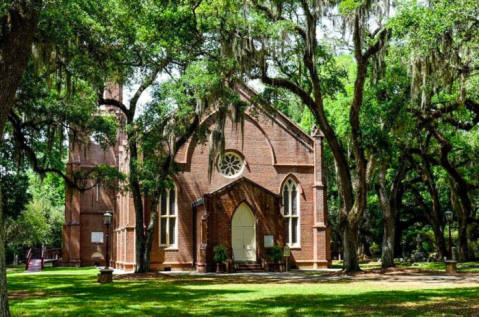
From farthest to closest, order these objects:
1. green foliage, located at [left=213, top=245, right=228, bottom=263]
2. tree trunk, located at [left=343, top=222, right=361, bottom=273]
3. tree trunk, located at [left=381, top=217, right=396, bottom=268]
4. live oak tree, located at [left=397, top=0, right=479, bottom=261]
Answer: green foliage, located at [left=213, top=245, right=228, bottom=263]
tree trunk, located at [left=381, top=217, right=396, bottom=268]
tree trunk, located at [left=343, top=222, right=361, bottom=273]
live oak tree, located at [left=397, top=0, right=479, bottom=261]

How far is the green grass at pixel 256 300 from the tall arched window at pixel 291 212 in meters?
14.5

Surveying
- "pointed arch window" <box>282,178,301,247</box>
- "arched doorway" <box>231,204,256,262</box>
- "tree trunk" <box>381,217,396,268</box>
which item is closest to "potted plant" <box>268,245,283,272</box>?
"arched doorway" <box>231,204,256,262</box>

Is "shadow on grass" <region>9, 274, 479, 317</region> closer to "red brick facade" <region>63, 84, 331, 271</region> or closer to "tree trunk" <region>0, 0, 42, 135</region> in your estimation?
"tree trunk" <region>0, 0, 42, 135</region>

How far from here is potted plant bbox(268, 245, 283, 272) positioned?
3275 centimetres

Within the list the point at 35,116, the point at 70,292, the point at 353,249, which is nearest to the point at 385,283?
the point at 353,249

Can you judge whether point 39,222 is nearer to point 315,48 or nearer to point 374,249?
point 374,249

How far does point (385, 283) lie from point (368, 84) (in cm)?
1058

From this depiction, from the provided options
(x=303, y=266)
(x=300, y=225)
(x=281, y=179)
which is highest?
(x=281, y=179)

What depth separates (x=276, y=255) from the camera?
32.8 m

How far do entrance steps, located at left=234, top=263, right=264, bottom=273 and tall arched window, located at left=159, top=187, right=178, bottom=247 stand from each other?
4039 mm

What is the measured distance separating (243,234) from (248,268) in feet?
6.65

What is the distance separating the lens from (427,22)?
1917 centimetres

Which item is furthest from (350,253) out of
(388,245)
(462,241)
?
(462,241)

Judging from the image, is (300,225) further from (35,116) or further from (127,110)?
(35,116)
